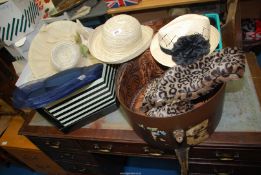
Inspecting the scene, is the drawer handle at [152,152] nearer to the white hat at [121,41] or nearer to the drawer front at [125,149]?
the drawer front at [125,149]

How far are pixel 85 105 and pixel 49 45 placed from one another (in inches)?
14.5

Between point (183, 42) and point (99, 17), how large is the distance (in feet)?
3.23

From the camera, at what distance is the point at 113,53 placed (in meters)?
1.03

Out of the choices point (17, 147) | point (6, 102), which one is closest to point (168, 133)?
point (17, 147)

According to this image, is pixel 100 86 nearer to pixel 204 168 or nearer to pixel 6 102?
pixel 204 168

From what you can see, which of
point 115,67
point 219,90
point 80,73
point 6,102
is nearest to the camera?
point 219,90

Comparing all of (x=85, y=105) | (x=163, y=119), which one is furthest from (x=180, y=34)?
(x=85, y=105)

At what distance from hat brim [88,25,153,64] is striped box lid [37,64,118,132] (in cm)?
5

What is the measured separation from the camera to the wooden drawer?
3.59ft

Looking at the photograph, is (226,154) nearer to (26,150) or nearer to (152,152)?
(152,152)

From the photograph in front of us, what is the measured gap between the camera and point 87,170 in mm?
1636

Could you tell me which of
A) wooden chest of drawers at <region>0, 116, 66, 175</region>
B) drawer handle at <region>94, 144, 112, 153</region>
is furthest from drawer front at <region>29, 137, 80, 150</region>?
wooden chest of drawers at <region>0, 116, 66, 175</region>

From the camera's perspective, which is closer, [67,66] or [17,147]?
[67,66]

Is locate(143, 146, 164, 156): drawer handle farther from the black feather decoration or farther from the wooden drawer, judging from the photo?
the black feather decoration
